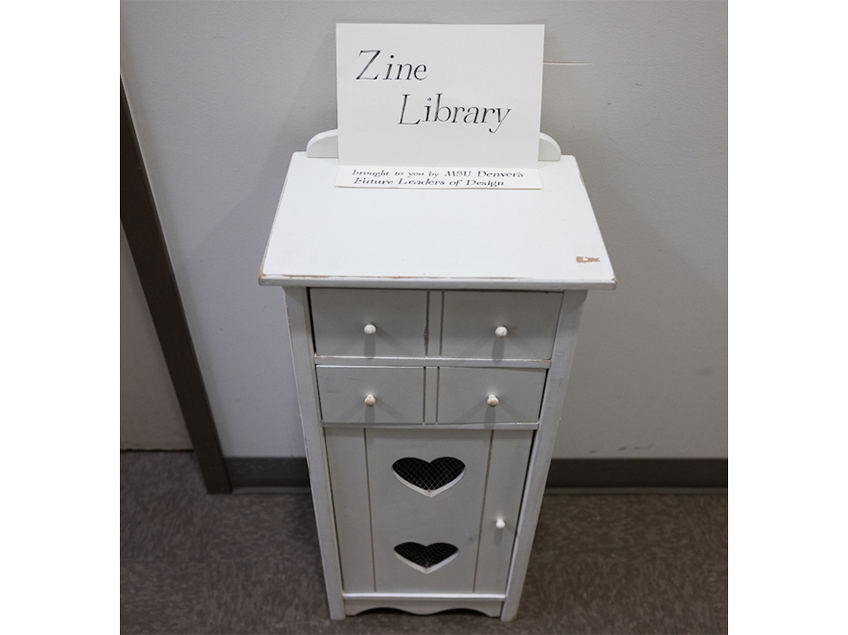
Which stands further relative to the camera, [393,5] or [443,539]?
[443,539]

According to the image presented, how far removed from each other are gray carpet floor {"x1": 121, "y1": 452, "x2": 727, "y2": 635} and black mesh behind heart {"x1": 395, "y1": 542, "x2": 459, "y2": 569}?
0.19m

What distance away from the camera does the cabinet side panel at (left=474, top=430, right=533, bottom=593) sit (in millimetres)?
1063

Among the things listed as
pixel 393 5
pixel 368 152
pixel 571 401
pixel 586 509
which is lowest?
pixel 586 509

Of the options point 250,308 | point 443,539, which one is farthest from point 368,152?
point 443,539

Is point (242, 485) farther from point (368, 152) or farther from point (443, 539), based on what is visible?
point (368, 152)

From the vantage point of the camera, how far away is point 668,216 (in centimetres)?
117

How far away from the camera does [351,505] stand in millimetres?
1166

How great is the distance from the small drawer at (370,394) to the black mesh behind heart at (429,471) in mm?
145

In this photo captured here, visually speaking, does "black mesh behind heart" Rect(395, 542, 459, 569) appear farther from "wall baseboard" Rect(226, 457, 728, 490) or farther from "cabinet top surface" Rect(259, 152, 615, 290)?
"cabinet top surface" Rect(259, 152, 615, 290)

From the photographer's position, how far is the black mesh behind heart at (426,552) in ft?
4.18

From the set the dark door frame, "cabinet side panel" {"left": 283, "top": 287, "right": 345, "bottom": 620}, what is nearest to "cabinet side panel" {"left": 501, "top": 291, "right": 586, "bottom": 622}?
"cabinet side panel" {"left": 283, "top": 287, "right": 345, "bottom": 620}

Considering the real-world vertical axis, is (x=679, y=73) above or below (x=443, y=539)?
above

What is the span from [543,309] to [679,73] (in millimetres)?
484

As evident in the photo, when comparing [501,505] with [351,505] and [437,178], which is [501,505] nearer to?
[351,505]
